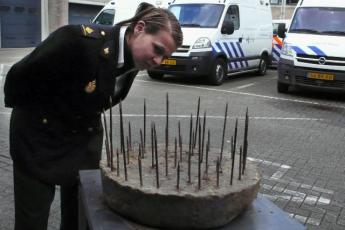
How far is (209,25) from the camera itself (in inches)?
485

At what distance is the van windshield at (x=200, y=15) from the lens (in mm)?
12367

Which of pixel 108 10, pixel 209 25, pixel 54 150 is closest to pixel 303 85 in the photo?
pixel 209 25

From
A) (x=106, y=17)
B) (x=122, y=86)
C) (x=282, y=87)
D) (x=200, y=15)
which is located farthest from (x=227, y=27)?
(x=122, y=86)

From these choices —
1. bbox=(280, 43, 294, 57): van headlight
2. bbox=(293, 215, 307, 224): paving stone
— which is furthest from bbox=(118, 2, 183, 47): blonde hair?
bbox=(280, 43, 294, 57): van headlight

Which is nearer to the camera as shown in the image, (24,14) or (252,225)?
(252,225)

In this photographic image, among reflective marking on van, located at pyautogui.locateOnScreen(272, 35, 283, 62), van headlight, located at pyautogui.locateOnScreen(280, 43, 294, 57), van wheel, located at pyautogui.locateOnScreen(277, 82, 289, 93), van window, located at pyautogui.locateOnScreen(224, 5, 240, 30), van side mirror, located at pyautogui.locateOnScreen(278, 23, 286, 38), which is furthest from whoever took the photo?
reflective marking on van, located at pyautogui.locateOnScreen(272, 35, 283, 62)

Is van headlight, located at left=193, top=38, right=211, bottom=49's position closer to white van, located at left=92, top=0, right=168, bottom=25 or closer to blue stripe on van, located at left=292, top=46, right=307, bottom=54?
blue stripe on van, located at left=292, top=46, right=307, bottom=54

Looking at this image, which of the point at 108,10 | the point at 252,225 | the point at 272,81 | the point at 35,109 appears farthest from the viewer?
the point at 108,10

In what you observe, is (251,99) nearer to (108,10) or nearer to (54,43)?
(54,43)

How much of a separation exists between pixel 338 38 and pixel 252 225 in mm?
9346

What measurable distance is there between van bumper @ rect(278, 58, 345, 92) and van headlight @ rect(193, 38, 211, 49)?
6.13 ft

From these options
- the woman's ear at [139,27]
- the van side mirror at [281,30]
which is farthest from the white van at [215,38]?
the woman's ear at [139,27]

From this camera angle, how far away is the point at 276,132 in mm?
7445

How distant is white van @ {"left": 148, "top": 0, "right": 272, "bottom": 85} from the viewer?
39.1ft
